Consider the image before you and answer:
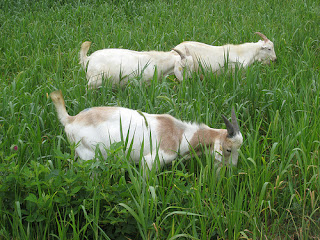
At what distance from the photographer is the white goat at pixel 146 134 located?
135 inches

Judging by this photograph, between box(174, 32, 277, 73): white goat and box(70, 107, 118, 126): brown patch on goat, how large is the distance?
7.61 feet

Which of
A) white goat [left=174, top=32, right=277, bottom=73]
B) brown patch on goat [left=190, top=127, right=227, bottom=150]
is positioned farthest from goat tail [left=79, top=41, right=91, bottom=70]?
brown patch on goat [left=190, top=127, right=227, bottom=150]

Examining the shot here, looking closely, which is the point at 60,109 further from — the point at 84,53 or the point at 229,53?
the point at 229,53

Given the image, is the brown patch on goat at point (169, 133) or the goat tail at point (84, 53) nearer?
the brown patch on goat at point (169, 133)

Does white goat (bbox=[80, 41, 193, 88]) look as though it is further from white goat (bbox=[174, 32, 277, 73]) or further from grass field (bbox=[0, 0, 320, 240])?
white goat (bbox=[174, 32, 277, 73])

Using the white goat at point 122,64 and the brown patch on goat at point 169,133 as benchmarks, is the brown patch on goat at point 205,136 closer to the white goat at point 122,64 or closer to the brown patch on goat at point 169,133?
the brown patch on goat at point 169,133

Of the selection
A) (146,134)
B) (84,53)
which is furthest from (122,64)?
(146,134)

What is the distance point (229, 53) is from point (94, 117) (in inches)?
118

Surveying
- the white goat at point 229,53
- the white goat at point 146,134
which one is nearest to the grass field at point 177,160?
the white goat at point 146,134

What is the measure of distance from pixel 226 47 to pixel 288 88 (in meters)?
1.76

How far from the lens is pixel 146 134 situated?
3.55 metres

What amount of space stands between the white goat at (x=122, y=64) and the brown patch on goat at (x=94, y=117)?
127cm

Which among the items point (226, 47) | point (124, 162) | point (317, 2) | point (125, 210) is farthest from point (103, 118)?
point (317, 2)

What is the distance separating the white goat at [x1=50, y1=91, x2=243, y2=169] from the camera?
3.42 metres
